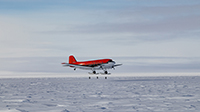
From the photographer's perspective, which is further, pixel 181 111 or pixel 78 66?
pixel 78 66

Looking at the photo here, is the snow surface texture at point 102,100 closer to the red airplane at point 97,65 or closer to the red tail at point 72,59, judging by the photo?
the red airplane at point 97,65

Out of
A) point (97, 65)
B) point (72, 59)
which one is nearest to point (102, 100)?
point (97, 65)

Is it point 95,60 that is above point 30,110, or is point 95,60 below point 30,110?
above

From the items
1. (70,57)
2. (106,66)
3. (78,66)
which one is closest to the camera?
(106,66)

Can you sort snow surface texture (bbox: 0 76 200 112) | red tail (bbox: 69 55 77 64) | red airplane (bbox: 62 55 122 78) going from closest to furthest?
1. snow surface texture (bbox: 0 76 200 112)
2. red airplane (bbox: 62 55 122 78)
3. red tail (bbox: 69 55 77 64)

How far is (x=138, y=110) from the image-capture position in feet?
66.8

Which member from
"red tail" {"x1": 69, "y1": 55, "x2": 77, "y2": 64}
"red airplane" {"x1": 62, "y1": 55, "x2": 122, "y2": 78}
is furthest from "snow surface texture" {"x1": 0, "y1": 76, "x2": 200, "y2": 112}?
"red tail" {"x1": 69, "y1": 55, "x2": 77, "y2": 64}

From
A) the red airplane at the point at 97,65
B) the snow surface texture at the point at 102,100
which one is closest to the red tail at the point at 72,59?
the red airplane at the point at 97,65

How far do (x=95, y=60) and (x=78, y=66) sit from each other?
980 cm

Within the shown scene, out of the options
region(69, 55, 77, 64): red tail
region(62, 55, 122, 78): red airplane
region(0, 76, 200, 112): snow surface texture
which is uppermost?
region(69, 55, 77, 64): red tail

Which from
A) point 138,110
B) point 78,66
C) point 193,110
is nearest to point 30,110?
point 138,110

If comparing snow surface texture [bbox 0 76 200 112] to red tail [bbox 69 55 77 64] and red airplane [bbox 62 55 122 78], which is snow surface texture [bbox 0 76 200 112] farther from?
red tail [bbox 69 55 77 64]

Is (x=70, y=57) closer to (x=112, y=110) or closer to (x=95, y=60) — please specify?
(x=95, y=60)

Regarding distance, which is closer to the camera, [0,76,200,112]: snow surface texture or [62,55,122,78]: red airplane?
[0,76,200,112]: snow surface texture
